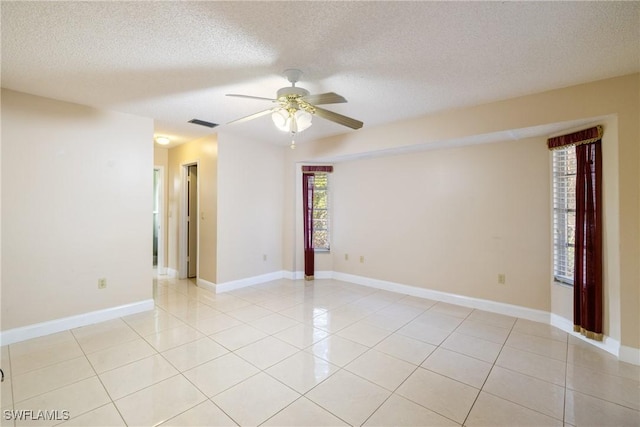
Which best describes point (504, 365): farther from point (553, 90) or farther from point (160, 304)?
point (160, 304)

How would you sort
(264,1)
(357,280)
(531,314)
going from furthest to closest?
(357,280), (531,314), (264,1)

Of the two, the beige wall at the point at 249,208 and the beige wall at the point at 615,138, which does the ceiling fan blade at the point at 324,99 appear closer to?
the beige wall at the point at 615,138

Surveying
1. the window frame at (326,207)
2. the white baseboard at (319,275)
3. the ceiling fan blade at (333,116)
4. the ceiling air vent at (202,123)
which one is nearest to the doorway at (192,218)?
the ceiling air vent at (202,123)

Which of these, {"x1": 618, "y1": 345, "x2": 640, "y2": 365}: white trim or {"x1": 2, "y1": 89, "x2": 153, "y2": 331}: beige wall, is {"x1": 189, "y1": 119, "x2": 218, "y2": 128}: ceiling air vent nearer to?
{"x1": 2, "y1": 89, "x2": 153, "y2": 331}: beige wall

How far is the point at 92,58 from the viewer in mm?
2227

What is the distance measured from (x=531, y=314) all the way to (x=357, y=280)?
2535 millimetres

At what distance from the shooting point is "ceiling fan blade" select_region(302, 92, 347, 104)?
2.18 meters

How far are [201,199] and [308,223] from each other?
194 cm

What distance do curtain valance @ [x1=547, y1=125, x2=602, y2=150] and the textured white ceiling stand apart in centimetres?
52

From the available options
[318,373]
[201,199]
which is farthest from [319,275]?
[318,373]

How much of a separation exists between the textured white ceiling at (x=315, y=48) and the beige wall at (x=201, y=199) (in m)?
1.60

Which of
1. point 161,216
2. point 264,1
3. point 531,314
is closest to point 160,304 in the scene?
point 161,216

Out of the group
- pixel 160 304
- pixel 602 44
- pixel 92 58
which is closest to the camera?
pixel 602 44

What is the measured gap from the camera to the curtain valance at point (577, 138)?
2755mm
